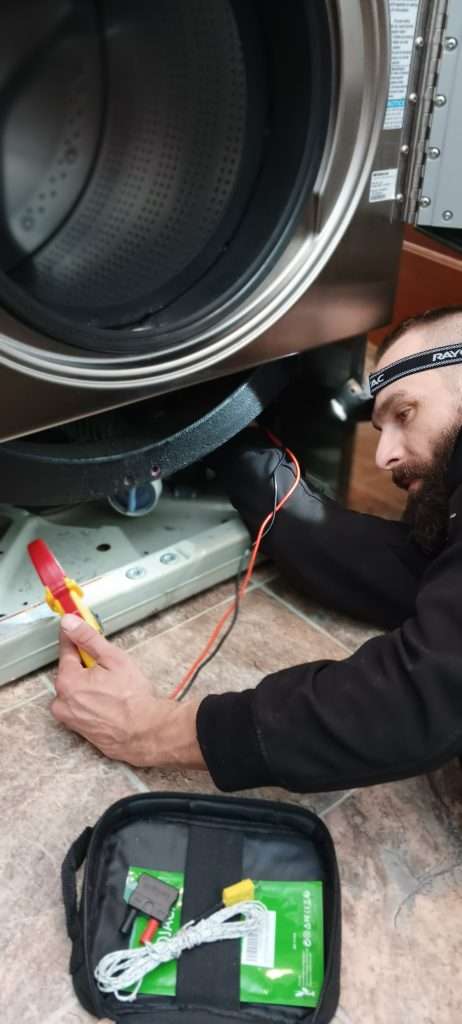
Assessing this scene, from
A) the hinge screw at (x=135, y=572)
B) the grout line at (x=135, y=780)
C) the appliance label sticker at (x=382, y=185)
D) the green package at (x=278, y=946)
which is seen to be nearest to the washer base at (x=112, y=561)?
the hinge screw at (x=135, y=572)

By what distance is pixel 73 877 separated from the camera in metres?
0.68

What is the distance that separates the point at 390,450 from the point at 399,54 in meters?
0.39

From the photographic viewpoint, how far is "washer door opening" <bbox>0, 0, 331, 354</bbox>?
0.77m

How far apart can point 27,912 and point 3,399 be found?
44 centimetres

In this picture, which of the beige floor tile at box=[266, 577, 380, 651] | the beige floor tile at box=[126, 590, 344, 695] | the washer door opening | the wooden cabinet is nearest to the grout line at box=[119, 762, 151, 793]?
the beige floor tile at box=[126, 590, 344, 695]

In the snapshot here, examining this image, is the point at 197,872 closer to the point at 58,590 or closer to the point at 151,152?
the point at 58,590

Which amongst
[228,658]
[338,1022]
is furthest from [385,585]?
[338,1022]

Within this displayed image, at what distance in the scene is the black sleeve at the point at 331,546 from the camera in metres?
0.95

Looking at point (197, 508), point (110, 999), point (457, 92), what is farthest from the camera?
point (197, 508)

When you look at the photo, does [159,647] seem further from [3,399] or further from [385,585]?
[3,399]

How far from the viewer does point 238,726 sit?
70 cm

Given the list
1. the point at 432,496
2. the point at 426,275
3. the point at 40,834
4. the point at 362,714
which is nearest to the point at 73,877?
the point at 40,834

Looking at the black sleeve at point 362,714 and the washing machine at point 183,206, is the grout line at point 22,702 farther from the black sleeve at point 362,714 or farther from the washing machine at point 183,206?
the black sleeve at point 362,714

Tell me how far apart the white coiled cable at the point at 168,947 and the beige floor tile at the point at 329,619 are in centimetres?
37
